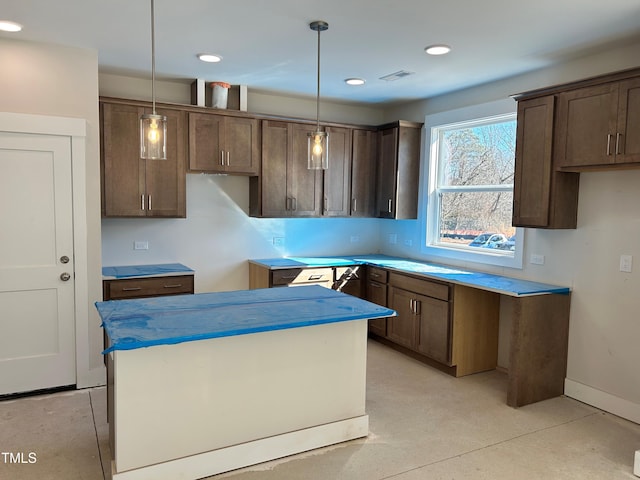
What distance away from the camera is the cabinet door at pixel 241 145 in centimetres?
466

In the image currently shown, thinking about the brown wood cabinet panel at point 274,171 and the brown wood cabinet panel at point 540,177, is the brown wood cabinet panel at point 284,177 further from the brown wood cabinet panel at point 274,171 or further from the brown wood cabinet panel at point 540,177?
the brown wood cabinet panel at point 540,177

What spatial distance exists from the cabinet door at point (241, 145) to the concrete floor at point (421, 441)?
7.73 ft

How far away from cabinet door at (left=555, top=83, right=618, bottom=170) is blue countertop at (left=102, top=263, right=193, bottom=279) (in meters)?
3.29

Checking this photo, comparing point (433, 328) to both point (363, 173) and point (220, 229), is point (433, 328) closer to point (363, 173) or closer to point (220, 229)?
point (363, 173)

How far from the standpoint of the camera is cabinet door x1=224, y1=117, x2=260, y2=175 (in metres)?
4.66

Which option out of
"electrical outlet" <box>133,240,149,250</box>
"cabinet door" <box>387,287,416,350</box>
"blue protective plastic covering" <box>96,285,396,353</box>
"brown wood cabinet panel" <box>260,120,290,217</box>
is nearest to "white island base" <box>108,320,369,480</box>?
"blue protective plastic covering" <box>96,285,396,353</box>

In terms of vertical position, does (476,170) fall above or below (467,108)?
below

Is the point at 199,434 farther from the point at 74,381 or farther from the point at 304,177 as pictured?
the point at 304,177

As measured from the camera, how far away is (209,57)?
3783 mm

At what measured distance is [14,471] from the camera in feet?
8.58

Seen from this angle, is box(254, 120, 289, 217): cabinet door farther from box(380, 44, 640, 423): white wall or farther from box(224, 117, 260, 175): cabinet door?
box(380, 44, 640, 423): white wall

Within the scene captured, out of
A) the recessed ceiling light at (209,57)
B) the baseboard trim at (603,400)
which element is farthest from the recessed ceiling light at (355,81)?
the baseboard trim at (603,400)

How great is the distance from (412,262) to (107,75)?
352cm

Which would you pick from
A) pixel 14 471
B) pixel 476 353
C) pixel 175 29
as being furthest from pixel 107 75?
pixel 476 353
